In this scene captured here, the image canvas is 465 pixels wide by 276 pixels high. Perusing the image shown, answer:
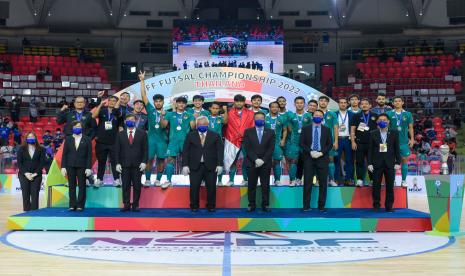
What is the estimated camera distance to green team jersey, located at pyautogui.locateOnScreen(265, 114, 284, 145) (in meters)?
10.1

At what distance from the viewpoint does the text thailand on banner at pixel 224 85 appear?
41.0 ft

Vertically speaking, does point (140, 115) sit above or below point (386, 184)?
above

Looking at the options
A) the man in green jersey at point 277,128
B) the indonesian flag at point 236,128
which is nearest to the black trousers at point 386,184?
the man in green jersey at point 277,128

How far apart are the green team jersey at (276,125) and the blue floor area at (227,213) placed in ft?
4.25

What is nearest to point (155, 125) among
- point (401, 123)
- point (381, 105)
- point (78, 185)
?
point (78, 185)

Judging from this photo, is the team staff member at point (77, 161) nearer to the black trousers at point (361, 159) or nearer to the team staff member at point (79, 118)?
the team staff member at point (79, 118)

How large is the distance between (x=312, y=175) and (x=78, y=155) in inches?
154

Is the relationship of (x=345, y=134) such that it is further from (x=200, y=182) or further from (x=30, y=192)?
(x=30, y=192)

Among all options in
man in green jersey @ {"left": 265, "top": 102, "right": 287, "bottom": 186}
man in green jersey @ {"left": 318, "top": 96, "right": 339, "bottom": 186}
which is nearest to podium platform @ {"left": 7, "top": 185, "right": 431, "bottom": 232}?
man in green jersey @ {"left": 318, "top": 96, "right": 339, "bottom": 186}

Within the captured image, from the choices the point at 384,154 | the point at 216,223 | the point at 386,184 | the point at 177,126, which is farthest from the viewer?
the point at 177,126

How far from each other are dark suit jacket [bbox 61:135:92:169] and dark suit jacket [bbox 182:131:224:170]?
159 cm

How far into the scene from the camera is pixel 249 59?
28297 millimetres

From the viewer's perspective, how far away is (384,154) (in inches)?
372

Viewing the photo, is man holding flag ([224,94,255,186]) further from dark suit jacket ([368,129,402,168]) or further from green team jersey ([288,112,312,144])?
dark suit jacket ([368,129,402,168])
